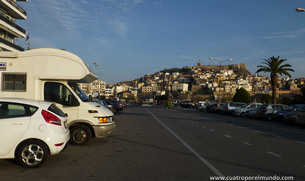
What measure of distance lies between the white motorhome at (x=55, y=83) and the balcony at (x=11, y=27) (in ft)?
109

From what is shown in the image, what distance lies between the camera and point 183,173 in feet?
19.3

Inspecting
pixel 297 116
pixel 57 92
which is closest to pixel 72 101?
pixel 57 92

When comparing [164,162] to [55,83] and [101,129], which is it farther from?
[55,83]

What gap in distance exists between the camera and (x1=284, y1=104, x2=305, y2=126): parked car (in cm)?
1787

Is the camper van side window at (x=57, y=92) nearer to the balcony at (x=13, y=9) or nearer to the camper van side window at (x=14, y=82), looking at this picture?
the camper van side window at (x=14, y=82)

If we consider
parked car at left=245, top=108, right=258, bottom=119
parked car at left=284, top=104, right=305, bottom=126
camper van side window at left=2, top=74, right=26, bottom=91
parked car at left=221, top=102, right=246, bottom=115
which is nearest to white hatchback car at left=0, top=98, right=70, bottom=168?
camper van side window at left=2, top=74, right=26, bottom=91

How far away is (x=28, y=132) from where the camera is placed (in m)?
6.07

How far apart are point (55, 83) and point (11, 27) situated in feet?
120

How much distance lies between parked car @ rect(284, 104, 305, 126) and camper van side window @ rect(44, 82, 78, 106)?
15427 millimetres

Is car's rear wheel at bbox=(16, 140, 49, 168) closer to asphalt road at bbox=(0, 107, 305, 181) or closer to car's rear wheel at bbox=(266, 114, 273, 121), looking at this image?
asphalt road at bbox=(0, 107, 305, 181)

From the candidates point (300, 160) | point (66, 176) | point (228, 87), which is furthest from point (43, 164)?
point (228, 87)

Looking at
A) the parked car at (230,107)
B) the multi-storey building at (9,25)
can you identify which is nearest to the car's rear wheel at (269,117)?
the parked car at (230,107)

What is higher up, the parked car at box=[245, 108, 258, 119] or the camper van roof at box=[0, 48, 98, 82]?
the camper van roof at box=[0, 48, 98, 82]

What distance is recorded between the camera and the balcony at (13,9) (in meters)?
38.8
